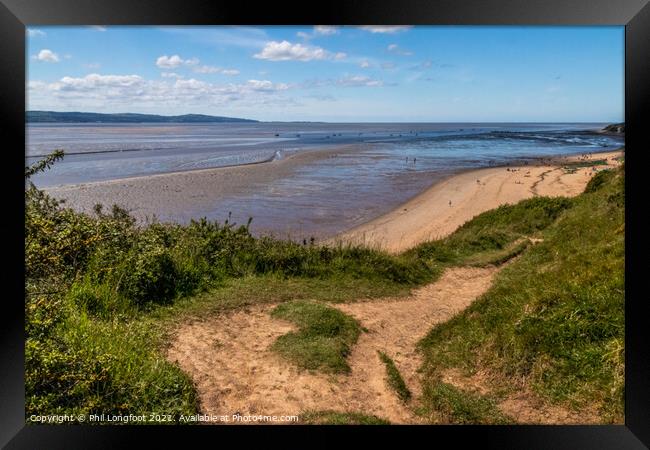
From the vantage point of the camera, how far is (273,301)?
7.54m

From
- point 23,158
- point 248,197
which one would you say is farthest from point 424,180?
point 23,158

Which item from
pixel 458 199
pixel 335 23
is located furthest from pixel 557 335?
pixel 458 199

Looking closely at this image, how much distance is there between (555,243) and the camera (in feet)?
30.0

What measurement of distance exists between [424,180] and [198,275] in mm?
21105

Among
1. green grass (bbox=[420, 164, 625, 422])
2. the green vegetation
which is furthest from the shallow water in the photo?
green grass (bbox=[420, 164, 625, 422])

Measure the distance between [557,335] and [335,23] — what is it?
3454 millimetres

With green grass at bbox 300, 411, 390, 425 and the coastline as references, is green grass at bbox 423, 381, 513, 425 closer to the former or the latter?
green grass at bbox 300, 411, 390, 425

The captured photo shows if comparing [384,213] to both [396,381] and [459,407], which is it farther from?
[459,407]

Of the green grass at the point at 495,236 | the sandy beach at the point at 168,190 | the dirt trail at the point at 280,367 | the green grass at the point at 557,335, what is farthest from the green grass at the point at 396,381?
the sandy beach at the point at 168,190

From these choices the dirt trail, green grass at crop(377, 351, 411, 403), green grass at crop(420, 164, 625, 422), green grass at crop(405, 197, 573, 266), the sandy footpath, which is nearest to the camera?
green grass at crop(420, 164, 625, 422)

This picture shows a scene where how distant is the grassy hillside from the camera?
4422 millimetres

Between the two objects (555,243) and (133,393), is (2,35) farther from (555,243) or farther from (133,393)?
(555,243)

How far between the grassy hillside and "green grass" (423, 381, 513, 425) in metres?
0.01

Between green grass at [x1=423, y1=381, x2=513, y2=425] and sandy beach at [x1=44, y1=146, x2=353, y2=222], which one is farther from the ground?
sandy beach at [x1=44, y1=146, x2=353, y2=222]
